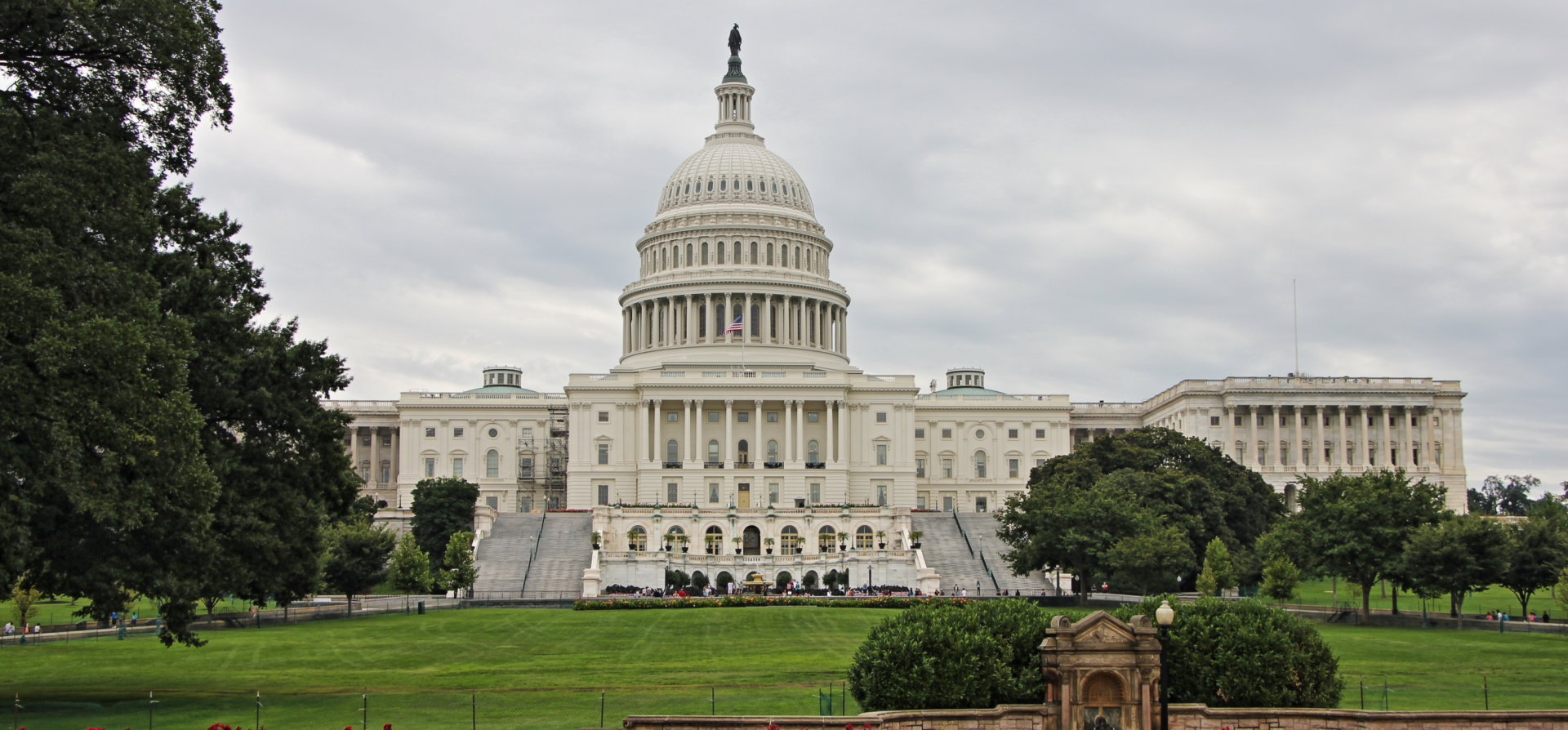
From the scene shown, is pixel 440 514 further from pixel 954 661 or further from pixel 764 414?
pixel 954 661

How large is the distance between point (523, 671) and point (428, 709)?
8390 millimetres

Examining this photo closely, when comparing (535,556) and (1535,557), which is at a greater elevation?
(1535,557)

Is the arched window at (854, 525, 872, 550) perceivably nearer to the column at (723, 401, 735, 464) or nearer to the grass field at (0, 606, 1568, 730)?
the column at (723, 401, 735, 464)

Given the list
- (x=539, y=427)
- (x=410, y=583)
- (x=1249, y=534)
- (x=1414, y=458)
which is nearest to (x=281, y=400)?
(x=410, y=583)

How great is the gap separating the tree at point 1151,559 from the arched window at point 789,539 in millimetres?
27642

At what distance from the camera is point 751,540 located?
100312mm

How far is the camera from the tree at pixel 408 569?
248 ft

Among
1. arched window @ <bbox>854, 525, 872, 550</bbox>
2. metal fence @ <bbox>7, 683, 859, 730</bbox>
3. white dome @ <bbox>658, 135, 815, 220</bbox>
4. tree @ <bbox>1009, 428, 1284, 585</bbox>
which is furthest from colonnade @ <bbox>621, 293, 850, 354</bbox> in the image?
metal fence @ <bbox>7, 683, 859, 730</bbox>

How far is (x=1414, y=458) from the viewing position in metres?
132

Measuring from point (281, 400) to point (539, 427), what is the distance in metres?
96.4

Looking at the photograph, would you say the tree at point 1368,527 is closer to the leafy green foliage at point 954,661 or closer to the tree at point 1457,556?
the tree at point 1457,556

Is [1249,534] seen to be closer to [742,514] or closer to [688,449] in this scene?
[742,514]

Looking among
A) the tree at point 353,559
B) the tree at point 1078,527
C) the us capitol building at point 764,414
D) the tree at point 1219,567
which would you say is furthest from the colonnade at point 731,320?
the tree at point 1219,567

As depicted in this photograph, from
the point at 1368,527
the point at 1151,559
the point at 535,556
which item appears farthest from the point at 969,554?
the point at 1368,527
